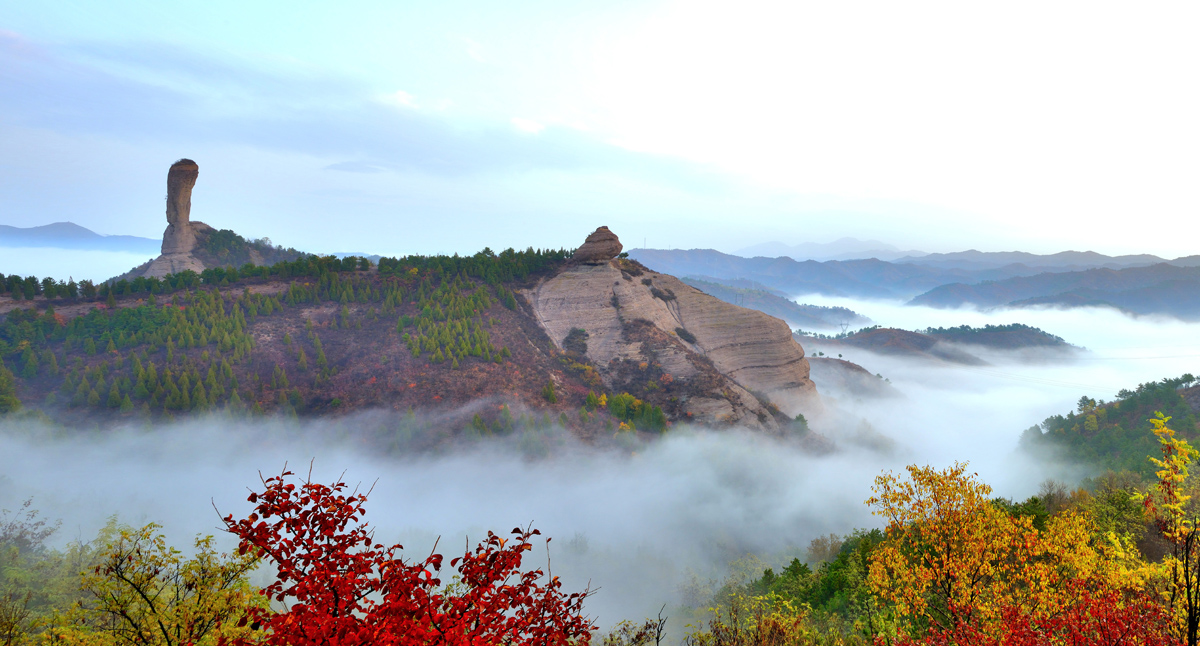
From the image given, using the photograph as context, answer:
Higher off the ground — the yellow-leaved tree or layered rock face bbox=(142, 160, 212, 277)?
layered rock face bbox=(142, 160, 212, 277)

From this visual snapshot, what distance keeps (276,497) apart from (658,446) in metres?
56.9

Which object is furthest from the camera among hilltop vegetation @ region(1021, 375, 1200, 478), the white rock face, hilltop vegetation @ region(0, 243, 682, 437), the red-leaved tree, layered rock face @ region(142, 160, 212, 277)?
layered rock face @ region(142, 160, 212, 277)

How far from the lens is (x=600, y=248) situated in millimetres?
84750

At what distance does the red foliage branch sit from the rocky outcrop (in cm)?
7377

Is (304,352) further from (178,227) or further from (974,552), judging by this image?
(974,552)

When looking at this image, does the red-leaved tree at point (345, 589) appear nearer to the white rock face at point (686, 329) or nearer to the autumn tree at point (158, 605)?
the autumn tree at point (158, 605)

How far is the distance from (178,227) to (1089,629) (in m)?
118

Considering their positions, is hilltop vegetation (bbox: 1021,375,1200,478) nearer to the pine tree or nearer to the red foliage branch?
the red foliage branch

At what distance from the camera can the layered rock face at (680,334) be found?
Result: 2776 inches

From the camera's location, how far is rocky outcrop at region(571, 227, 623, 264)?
8481cm

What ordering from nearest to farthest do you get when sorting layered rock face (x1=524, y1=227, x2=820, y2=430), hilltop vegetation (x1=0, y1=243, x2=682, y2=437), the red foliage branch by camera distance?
the red foliage branch
hilltop vegetation (x1=0, y1=243, x2=682, y2=437)
layered rock face (x1=524, y1=227, x2=820, y2=430)

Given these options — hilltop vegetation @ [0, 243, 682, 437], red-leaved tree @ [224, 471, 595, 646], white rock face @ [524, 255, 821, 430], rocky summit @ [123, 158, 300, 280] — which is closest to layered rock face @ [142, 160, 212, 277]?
rocky summit @ [123, 158, 300, 280]

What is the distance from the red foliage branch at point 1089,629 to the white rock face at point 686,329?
2202 inches

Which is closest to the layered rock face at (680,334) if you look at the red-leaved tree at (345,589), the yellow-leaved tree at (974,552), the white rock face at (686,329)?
the white rock face at (686,329)
